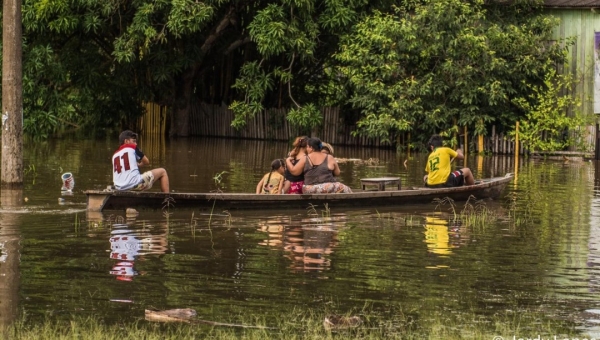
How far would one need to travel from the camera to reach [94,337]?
852 centimetres

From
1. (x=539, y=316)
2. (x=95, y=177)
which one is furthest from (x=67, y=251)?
(x=95, y=177)

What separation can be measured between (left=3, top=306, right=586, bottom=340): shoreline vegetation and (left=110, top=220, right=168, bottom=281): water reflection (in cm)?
219

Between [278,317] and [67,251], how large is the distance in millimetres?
4182

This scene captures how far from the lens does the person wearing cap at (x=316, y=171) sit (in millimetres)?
17797

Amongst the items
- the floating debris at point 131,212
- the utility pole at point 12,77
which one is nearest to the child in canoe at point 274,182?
the floating debris at point 131,212

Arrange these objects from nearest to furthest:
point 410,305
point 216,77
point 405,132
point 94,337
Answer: point 94,337
point 410,305
point 405,132
point 216,77

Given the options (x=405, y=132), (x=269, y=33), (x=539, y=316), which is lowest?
(x=539, y=316)

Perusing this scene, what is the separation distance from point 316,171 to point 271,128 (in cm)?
1748

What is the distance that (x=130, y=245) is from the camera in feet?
44.5

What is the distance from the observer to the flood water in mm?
10289

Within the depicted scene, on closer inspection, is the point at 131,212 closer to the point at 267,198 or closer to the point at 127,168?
the point at 127,168

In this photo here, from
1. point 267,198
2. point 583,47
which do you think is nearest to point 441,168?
point 267,198

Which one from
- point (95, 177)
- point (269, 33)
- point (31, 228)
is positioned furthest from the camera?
point (269, 33)

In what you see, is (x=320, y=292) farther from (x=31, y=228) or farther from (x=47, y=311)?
(x=31, y=228)
